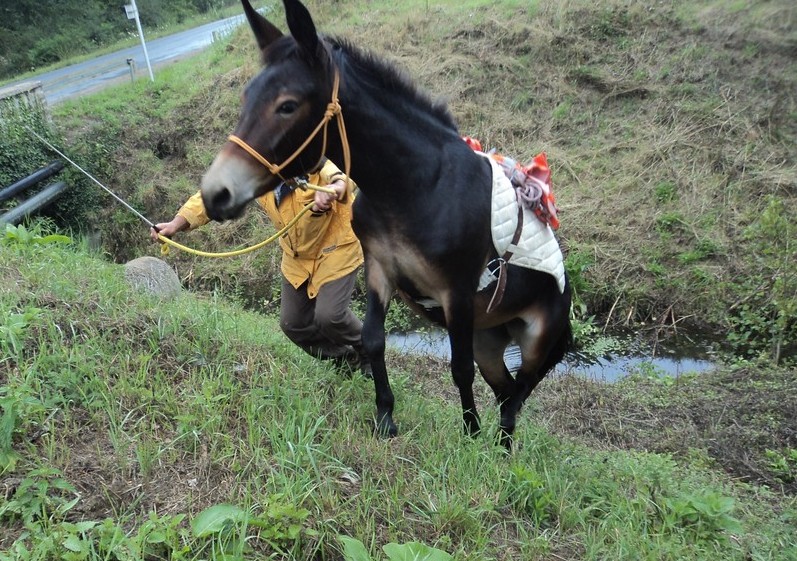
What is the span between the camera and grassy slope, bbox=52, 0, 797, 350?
812 cm

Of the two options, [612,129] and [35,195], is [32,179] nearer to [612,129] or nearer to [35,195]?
[35,195]

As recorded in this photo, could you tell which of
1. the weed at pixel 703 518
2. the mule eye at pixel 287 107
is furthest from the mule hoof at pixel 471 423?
the mule eye at pixel 287 107

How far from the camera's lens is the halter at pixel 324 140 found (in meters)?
2.60

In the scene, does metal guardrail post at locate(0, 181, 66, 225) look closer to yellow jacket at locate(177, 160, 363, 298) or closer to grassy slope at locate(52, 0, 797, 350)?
grassy slope at locate(52, 0, 797, 350)

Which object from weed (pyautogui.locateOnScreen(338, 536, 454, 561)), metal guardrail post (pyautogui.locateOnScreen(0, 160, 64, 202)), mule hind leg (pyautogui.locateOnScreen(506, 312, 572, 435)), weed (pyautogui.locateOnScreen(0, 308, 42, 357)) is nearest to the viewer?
weed (pyautogui.locateOnScreen(338, 536, 454, 561))

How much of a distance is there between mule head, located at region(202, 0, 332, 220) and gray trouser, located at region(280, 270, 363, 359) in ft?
4.07

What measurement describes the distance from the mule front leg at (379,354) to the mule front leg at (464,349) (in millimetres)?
370

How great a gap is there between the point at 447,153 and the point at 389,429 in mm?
1500

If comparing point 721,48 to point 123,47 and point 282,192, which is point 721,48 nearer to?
point 282,192

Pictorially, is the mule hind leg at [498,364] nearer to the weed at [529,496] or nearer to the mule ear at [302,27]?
the weed at [529,496]

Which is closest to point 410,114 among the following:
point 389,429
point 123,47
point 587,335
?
point 389,429

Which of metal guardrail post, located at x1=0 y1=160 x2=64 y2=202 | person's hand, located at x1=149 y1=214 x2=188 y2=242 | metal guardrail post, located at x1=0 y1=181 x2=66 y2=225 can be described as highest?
person's hand, located at x1=149 y1=214 x2=188 y2=242

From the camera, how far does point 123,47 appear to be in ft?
75.2

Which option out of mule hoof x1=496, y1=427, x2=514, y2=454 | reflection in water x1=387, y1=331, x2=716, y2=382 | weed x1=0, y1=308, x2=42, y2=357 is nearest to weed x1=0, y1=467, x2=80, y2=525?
weed x1=0, y1=308, x2=42, y2=357
